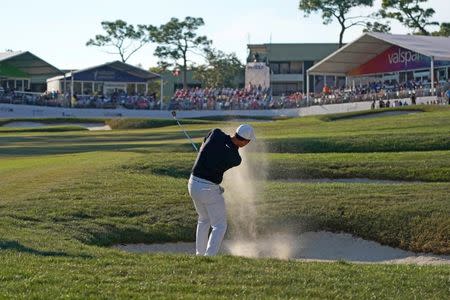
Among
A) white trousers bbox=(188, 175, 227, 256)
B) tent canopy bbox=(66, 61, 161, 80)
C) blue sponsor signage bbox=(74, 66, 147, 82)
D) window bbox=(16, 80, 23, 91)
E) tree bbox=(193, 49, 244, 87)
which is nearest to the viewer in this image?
white trousers bbox=(188, 175, 227, 256)

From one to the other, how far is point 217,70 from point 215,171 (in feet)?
310

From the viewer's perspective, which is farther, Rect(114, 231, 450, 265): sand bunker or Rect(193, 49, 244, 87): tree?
Rect(193, 49, 244, 87): tree

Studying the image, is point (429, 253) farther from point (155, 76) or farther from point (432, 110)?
point (155, 76)

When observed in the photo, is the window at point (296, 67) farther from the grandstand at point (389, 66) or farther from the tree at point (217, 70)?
the grandstand at point (389, 66)

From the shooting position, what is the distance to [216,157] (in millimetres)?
12297

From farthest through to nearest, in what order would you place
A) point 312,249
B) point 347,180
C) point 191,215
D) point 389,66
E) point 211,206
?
point 389,66, point 347,180, point 191,215, point 312,249, point 211,206

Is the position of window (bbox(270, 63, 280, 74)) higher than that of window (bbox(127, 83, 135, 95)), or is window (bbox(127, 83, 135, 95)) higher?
window (bbox(270, 63, 280, 74))

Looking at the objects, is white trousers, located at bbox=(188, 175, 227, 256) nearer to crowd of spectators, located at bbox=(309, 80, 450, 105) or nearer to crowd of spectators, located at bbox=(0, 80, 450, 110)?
crowd of spectators, located at bbox=(309, 80, 450, 105)

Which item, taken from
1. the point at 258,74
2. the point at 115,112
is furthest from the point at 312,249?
the point at 258,74

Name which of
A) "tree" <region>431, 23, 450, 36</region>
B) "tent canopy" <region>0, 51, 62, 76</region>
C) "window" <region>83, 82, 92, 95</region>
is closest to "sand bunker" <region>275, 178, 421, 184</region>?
"tent canopy" <region>0, 51, 62, 76</region>

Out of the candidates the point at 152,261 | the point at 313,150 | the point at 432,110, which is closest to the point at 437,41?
the point at 432,110

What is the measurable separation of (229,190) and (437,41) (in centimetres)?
5296

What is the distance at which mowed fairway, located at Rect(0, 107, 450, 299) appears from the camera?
927 cm

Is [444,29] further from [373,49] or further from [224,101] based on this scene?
[224,101]
